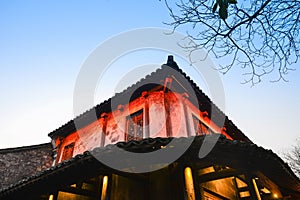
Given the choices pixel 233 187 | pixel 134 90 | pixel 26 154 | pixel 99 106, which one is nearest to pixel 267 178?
pixel 233 187

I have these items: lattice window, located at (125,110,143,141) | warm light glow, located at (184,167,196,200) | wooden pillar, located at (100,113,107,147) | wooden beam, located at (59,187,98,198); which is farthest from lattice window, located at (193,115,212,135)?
wooden beam, located at (59,187,98,198)

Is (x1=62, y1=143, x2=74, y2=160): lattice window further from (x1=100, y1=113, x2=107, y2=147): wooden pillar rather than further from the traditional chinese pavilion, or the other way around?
(x1=100, y1=113, x2=107, y2=147): wooden pillar

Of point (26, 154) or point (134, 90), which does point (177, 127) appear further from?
point (26, 154)

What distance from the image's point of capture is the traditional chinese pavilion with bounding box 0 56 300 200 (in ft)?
15.8

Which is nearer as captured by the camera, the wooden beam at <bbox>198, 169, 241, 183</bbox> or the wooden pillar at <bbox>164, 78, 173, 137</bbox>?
the wooden beam at <bbox>198, 169, 241, 183</bbox>

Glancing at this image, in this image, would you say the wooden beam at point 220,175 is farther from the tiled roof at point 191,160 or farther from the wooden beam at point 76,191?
the wooden beam at point 76,191

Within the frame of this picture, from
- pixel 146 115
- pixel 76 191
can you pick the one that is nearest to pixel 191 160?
pixel 76 191

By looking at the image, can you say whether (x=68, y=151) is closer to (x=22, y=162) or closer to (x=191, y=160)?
(x=22, y=162)

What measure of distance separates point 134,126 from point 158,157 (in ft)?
10.8

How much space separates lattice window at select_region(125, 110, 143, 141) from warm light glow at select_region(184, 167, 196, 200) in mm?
2975

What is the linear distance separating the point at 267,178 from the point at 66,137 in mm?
8908

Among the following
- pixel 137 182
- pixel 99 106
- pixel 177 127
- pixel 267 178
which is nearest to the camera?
pixel 267 178

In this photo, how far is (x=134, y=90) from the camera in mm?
8469

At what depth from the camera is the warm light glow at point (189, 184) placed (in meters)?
4.77
